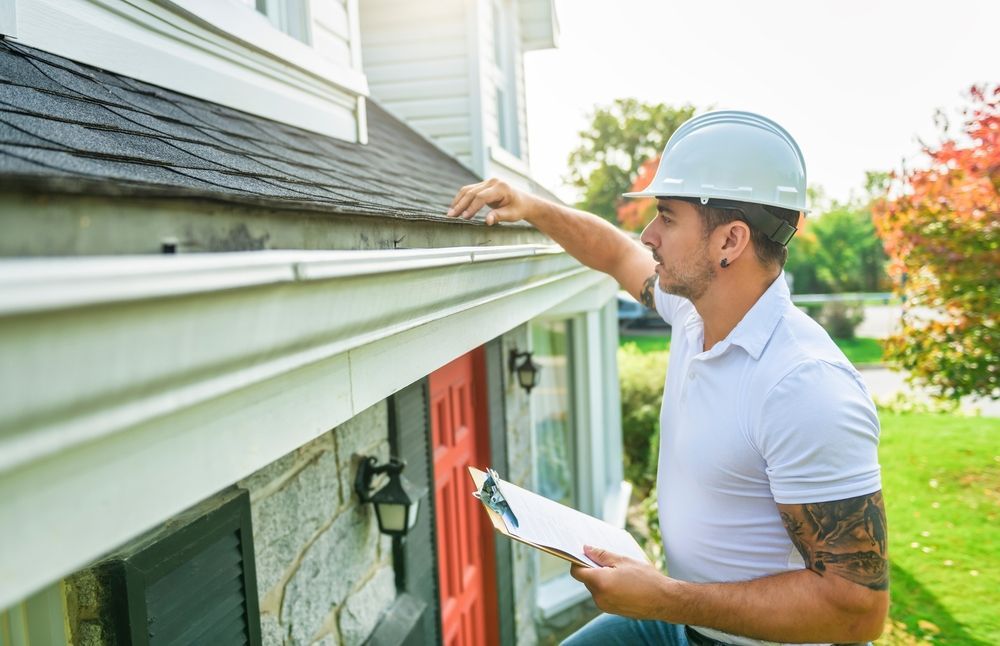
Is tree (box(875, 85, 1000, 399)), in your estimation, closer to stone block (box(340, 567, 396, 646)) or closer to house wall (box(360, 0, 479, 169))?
house wall (box(360, 0, 479, 169))

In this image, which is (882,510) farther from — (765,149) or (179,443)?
(179,443)

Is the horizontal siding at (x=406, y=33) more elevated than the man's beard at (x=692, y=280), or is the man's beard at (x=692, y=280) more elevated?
the horizontal siding at (x=406, y=33)

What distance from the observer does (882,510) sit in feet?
5.27

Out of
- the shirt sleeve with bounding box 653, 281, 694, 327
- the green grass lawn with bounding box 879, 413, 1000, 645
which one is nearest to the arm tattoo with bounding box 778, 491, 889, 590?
the shirt sleeve with bounding box 653, 281, 694, 327

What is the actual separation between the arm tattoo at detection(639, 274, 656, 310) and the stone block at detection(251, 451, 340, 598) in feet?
4.33

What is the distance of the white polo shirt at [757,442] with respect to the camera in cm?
158

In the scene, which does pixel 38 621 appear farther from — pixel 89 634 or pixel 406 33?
pixel 406 33

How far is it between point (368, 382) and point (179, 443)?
1.74 ft

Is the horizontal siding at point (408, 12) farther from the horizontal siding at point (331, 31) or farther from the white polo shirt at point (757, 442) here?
the white polo shirt at point (757, 442)

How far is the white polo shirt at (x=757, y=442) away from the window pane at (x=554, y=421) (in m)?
4.74

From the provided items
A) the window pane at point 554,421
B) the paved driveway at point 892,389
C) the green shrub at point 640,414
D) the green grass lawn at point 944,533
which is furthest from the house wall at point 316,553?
the paved driveway at point 892,389

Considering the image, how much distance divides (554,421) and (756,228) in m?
5.73

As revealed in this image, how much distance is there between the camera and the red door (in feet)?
13.1

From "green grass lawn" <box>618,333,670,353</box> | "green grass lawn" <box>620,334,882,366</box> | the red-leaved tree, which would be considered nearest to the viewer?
"green grass lawn" <box>620,334,882,366</box>
